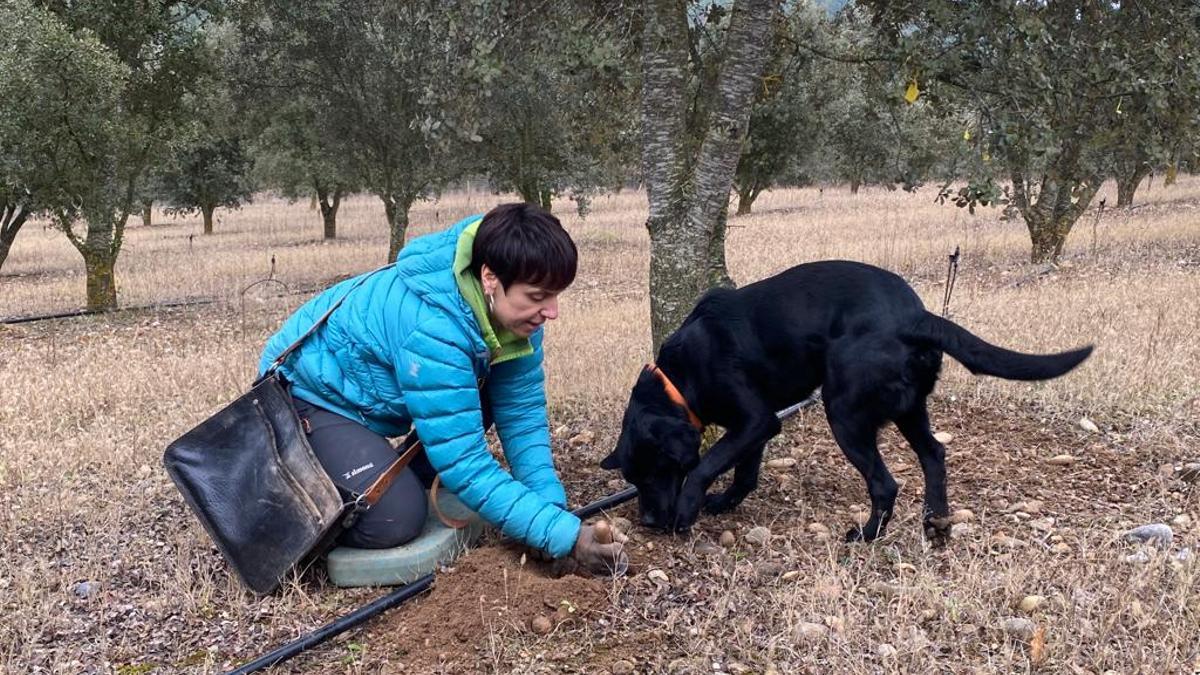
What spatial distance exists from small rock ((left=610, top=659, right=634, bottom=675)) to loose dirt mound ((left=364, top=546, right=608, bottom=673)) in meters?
0.32

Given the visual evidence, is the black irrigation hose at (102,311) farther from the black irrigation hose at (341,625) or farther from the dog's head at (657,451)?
the dog's head at (657,451)

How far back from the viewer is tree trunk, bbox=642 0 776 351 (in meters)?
4.71

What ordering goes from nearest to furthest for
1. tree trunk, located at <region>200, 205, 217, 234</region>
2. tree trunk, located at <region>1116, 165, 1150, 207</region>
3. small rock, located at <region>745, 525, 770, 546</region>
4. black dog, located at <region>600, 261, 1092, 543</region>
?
black dog, located at <region>600, 261, 1092, 543</region> < small rock, located at <region>745, 525, 770, 546</region> < tree trunk, located at <region>1116, 165, 1150, 207</region> < tree trunk, located at <region>200, 205, 217, 234</region>

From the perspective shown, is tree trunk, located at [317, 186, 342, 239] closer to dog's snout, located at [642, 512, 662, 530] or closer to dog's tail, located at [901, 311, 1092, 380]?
dog's snout, located at [642, 512, 662, 530]

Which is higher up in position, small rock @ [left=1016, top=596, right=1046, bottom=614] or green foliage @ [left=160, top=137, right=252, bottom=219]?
green foliage @ [left=160, top=137, right=252, bottom=219]

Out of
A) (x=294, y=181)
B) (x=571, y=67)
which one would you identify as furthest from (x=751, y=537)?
(x=294, y=181)

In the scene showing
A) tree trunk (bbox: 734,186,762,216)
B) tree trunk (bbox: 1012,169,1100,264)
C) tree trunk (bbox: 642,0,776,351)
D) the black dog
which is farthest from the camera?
tree trunk (bbox: 734,186,762,216)

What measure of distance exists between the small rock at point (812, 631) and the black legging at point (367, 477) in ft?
5.61

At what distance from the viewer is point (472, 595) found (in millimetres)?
3354

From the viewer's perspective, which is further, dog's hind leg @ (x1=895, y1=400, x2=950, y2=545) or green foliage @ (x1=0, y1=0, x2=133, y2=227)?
green foliage @ (x1=0, y1=0, x2=133, y2=227)

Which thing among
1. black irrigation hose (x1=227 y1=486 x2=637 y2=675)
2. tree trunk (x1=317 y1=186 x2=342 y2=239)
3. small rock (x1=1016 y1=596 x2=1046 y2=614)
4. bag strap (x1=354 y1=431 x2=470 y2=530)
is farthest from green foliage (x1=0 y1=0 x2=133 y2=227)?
tree trunk (x1=317 y1=186 x2=342 y2=239)

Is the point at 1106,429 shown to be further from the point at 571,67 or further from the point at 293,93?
the point at 293,93

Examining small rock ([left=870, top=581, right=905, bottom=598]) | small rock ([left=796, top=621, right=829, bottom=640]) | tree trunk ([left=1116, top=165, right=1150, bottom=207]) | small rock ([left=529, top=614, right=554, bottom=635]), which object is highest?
tree trunk ([left=1116, top=165, right=1150, bottom=207])

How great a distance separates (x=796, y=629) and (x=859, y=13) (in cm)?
542
